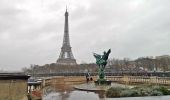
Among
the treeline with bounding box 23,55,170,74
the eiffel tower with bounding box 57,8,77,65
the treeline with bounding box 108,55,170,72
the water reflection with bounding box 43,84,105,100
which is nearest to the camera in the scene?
the water reflection with bounding box 43,84,105,100

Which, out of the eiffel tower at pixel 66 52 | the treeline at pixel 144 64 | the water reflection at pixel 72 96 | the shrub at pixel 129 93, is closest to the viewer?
the water reflection at pixel 72 96

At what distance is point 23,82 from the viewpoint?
11.1 m

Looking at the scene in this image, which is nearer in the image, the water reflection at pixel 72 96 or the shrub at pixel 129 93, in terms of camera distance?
the water reflection at pixel 72 96

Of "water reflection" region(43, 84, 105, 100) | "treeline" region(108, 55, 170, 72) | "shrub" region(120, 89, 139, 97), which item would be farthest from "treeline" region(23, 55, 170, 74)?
"shrub" region(120, 89, 139, 97)

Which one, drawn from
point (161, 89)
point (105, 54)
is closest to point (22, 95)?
point (161, 89)

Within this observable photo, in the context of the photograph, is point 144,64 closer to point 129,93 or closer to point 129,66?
point 129,66

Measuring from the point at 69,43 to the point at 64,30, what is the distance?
22.8 ft

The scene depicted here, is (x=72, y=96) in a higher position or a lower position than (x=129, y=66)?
lower

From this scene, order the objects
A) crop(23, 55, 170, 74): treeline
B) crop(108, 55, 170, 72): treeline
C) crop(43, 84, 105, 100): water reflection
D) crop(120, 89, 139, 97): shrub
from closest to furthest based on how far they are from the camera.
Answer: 1. crop(43, 84, 105, 100): water reflection
2. crop(120, 89, 139, 97): shrub
3. crop(108, 55, 170, 72): treeline
4. crop(23, 55, 170, 74): treeline

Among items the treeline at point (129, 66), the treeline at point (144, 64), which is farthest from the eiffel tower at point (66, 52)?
the treeline at point (144, 64)

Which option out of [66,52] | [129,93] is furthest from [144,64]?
[129,93]

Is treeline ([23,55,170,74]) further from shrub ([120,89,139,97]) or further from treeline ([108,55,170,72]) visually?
shrub ([120,89,139,97])

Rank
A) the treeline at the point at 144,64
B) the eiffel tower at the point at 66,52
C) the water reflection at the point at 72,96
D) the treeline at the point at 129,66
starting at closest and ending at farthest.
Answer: the water reflection at the point at 72,96 < the treeline at the point at 144,64 < the treeline at the point at 129,66 < the eiffel tower at the point at 66,52

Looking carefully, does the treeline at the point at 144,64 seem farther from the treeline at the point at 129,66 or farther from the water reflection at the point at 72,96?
the water reflection at the point at 72,96
